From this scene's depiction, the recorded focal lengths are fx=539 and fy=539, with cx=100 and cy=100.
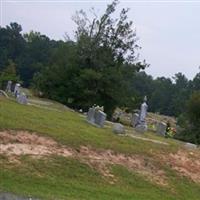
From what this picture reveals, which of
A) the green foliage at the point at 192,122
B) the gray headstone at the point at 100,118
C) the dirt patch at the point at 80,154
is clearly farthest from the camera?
the green foliage at the point at 192,122

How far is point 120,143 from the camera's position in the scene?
791 inches

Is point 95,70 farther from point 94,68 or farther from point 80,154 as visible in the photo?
point 80,154

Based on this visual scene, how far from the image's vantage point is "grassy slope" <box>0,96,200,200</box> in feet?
44.9

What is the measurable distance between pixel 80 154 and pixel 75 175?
1.78 meters

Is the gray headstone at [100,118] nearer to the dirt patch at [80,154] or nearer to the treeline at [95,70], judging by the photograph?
the dirt patch at [80,154]

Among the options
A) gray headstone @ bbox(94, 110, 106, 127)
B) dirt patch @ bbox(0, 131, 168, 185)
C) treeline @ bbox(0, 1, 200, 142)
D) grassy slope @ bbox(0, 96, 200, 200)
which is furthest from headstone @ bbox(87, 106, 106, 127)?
treeline @ bbox(0, 1, 200, 142)

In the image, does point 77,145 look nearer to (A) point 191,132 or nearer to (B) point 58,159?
(B) point 58,159

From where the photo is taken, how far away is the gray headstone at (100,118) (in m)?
25.0

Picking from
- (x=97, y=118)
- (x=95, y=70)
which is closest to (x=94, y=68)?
(x=95, y=70)

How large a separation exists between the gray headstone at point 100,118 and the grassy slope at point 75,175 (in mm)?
3741

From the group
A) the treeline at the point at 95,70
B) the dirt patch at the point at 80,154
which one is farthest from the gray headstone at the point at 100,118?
the treeline at the point at 95,70

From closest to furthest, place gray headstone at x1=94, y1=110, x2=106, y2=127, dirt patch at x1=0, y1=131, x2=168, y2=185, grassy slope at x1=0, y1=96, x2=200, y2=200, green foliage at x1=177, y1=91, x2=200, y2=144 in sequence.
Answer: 1. grassy slope at x1=0, y1=96, x2=200, y2=200
2. dirt patch at x1=0, y1=131, x2=168, y2=185
3. gray headstone at x1=94, y1=110, x2=106, y2=127
4. green foliage at x1=177, y1=91, x2=200, y2=144

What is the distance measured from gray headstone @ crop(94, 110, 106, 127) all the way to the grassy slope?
3741mm

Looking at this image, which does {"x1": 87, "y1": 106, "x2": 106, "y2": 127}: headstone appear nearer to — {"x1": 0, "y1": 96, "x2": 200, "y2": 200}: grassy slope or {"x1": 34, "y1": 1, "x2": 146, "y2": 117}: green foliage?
{"x1": 0, "y1": 96, "x2": 200, "y2": 200}: grassy slope
